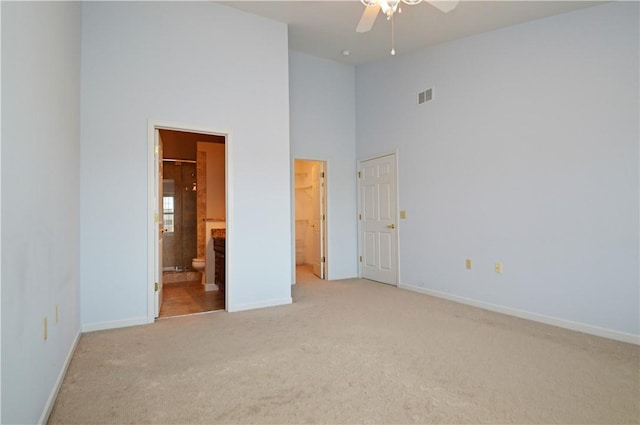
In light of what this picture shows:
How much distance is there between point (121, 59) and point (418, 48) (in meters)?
3.67

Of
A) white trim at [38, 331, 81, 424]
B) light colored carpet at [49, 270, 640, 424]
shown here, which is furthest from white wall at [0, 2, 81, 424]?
light colored carpet at [49, 270, 640, 424]

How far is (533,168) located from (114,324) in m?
4.42

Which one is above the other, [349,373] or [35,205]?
[35,205]

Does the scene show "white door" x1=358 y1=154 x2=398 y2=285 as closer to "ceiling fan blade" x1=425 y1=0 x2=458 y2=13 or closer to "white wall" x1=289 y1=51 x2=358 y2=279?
"white wall" x1=289 y1=51 x2=358 y2=279

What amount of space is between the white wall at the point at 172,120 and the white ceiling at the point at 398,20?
0.35 meters

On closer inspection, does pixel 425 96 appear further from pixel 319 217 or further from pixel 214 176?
pixel 214 176

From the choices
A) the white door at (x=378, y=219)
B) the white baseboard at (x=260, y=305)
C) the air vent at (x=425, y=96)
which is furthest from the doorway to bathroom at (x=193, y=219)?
the air vent at (x=425, y=96)

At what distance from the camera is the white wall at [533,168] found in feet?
9.93

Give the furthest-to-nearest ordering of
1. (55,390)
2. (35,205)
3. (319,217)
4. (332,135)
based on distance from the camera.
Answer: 1. (319,217)
2. (332,135)
3. (55,390)
4. (35,205)

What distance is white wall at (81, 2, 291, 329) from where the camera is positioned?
329 cm

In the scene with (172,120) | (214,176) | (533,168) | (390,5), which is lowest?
(533,168)

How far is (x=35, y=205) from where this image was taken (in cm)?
173

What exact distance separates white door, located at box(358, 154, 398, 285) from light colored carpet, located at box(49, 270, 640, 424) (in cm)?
185

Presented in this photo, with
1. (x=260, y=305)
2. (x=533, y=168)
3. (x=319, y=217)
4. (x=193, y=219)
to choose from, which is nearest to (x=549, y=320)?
(x=533, y=168)
